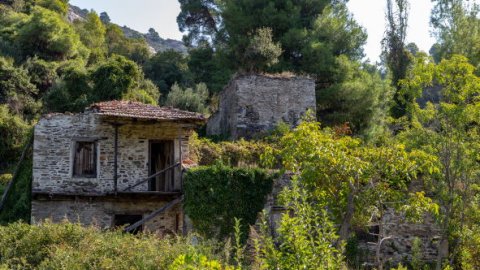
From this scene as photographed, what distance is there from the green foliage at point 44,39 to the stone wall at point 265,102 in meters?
16.1

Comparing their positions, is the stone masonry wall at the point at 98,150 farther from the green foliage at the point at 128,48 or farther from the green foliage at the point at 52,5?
the green foliage at the point at 52,5

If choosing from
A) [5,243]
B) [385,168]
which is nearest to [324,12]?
[385,168]

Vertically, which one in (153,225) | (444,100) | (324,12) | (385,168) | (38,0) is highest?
(38,0)

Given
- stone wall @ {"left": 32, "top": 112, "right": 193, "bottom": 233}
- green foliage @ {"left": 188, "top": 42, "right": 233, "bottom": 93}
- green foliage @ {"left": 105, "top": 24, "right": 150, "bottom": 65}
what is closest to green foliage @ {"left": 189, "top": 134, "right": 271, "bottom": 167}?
stone wall @ {"left": 32, "top": 112, "right": 193, "bottom": 233}

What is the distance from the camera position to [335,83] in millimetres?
25234

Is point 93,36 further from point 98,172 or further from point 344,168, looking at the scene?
point 344,168

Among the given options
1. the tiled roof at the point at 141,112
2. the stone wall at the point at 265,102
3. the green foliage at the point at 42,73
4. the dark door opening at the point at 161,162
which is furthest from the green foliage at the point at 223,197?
the green foliage at the point at 42,73

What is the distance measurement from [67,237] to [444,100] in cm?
882

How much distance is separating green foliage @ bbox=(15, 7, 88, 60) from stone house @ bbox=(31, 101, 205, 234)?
741 inches

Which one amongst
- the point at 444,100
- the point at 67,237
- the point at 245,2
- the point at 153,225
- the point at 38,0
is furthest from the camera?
the point at 38,0

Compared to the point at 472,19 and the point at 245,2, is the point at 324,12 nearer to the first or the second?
the point at 245,2

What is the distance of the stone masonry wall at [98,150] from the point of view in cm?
1625

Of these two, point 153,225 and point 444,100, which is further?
point 153,225

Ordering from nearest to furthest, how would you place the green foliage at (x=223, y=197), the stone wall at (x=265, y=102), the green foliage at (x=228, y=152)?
the green foliage at (x=223, y=197)
the green foliage at (x=228, y=152)
the stone wall at (x=265, y=102)
